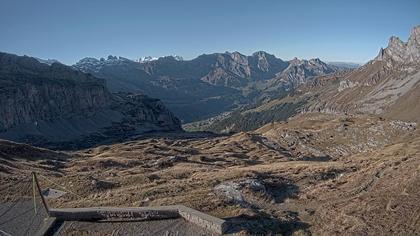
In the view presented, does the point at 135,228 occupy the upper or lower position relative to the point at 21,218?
lower

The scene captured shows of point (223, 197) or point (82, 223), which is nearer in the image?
point (82, 223)

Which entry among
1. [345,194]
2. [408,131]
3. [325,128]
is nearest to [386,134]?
[408,131]

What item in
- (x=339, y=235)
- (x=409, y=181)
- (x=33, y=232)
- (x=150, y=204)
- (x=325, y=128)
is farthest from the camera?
(x=325, y=128)

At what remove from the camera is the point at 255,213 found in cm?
2914

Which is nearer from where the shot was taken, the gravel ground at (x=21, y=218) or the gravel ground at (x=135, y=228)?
the gravel ground at (x=135, y=228)

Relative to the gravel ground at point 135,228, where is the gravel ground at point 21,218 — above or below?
above

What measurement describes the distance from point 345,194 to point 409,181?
465cm

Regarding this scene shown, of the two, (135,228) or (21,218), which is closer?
(135,228)

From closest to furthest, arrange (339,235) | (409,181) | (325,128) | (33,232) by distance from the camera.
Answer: (339,235) → (33,232) → (409,181) → (325,128)

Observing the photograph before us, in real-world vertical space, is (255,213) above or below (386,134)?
above

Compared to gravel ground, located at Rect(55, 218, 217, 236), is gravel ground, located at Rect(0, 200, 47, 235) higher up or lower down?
higher up

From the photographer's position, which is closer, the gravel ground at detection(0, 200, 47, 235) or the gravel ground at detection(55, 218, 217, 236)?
the gravel ground at detection(55, 218, 217, 236)

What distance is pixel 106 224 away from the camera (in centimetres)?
2838

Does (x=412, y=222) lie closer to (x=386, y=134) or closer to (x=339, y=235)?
(x=339, y=235)
